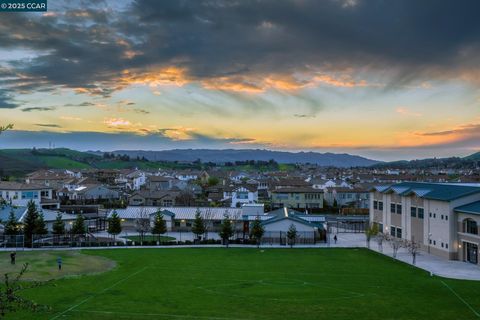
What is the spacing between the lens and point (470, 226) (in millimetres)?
38562

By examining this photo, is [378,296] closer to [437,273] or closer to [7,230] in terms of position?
[437,273]

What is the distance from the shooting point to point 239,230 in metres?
58.2

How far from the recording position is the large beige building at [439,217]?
38.7 metres

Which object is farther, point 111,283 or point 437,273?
point 437,273

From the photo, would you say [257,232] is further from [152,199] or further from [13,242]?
[152,199]

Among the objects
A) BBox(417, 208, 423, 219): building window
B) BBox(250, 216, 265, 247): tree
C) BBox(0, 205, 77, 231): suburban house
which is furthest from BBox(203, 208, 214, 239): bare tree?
BBox(417, 208, 423, 219): building window

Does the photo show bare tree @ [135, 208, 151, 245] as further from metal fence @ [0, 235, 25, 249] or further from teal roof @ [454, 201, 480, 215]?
teal roof @ [454, 201, 480, 215]

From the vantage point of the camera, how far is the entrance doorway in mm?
37656

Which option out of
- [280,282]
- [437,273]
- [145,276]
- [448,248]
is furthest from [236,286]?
[448,248]

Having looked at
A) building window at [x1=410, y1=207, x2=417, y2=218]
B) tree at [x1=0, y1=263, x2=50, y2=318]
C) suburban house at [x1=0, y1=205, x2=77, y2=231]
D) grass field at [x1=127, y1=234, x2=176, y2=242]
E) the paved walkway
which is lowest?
the paved walkway

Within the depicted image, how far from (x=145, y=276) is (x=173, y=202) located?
52.6 m

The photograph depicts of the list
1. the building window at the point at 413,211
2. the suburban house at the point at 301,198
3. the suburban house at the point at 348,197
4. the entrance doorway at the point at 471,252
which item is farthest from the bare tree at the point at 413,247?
the suburban house at the point at 348,197

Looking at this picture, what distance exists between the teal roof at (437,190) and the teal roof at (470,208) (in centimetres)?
87

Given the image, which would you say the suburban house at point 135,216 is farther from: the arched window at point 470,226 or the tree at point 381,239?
the arched window at point 470,226
